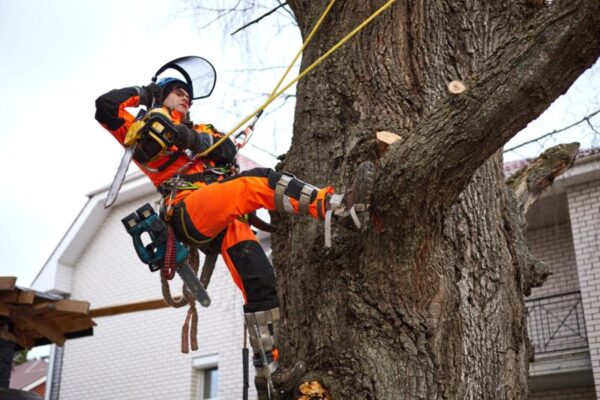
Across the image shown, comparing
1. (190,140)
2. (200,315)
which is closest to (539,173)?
(190,140)

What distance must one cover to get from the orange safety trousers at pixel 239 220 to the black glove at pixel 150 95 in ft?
2.86

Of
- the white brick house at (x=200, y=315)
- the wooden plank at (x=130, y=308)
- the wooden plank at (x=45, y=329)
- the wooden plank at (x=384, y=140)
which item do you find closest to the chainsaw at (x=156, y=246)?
the wooden plank at (x=384, y=140)

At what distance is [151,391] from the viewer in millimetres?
14930

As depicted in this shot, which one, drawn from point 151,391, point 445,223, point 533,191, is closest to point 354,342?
point 445,223

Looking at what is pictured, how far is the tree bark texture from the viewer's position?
3.40 metres

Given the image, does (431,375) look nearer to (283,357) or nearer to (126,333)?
(283,357)

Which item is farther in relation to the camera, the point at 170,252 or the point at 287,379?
the point at 170,252

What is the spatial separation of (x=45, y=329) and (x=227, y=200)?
18.3 feet

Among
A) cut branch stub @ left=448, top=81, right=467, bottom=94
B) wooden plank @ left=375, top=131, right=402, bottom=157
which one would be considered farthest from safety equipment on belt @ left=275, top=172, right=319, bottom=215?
cut branch stub @ left=448, top=81, right=467, bottom=94

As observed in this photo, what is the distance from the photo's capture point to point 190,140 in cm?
494

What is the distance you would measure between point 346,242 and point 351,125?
80 cm

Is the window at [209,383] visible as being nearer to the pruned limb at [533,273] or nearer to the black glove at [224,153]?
the black glove at [224,153]

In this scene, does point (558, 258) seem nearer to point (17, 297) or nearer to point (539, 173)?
point (539, 173)

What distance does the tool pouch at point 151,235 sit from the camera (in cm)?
481
